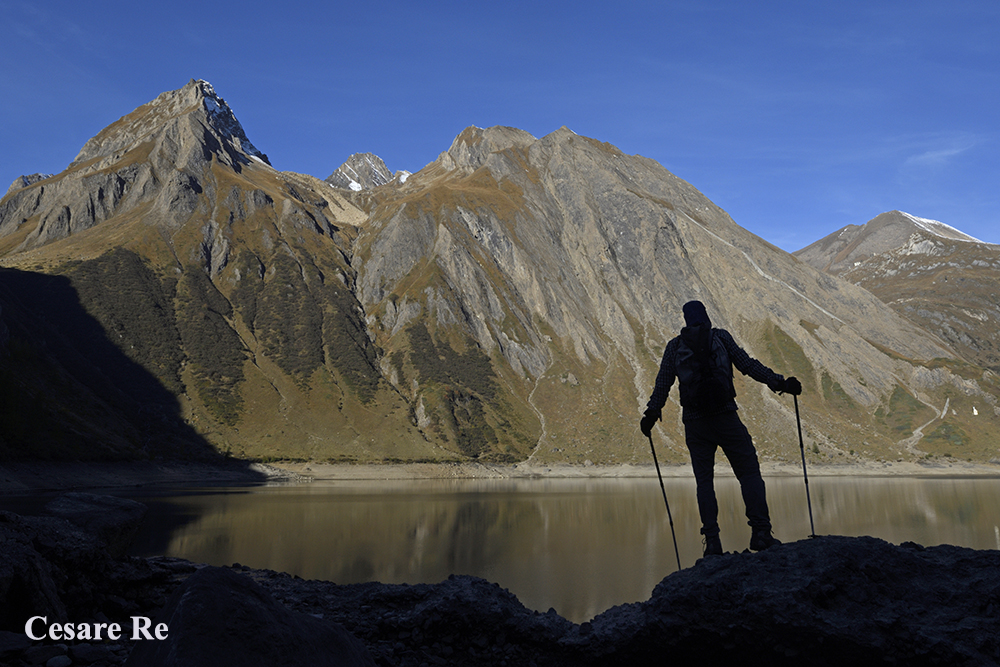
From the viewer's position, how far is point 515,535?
3152 centimetres

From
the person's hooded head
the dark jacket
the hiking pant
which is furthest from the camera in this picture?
the person's hooded head

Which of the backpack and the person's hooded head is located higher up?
the person's hooded head

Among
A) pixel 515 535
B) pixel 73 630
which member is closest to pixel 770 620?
pixel 73 630

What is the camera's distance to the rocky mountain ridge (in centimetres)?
11588

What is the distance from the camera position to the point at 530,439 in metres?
120

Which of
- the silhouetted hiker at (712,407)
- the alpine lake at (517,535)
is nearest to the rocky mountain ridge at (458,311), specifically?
the alpine lake at (517,535)

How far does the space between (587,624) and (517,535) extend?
26577 millimetres

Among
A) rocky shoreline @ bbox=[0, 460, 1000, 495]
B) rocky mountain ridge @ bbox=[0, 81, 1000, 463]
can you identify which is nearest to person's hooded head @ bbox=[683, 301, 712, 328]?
rocky shoreline @ bbox=[0, 460, 1000, 495]

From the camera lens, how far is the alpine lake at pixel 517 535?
19609 mm

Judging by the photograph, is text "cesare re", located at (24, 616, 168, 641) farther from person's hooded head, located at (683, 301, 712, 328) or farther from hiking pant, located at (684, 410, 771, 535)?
person's hooded head, located at (683, 301, 712, 328)

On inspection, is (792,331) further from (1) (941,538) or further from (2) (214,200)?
(2) (214,200)

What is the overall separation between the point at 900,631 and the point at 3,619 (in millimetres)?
7328

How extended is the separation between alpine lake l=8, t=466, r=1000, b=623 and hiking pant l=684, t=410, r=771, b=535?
98cm

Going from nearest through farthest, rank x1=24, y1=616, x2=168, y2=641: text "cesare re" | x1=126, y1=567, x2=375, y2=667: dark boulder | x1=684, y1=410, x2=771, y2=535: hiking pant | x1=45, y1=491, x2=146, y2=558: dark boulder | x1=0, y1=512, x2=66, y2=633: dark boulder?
x1=126, y1=567, x2=375, y2=667: dark boulder
x1=24, y1=616, x2=168, y2=641: text "cesare re"
x1=0, y1=512, x2=66, y2=633: dark boulder
x1=684, y1=410, x2=771, y2=535: hiking pant
x1=45, y1=491, x2=146, y2=558: dark boulder
